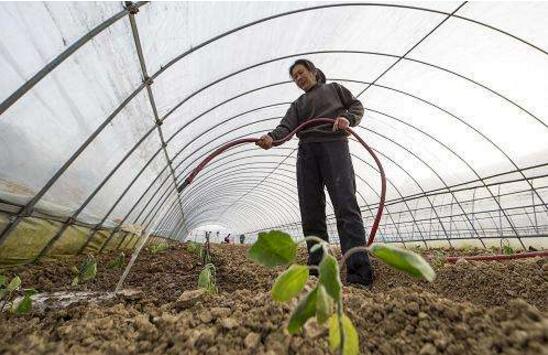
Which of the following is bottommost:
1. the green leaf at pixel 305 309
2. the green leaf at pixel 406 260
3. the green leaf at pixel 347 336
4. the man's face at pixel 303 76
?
the green leaf at pixel 347 336

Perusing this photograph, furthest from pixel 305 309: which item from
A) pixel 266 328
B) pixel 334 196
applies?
pixel 334 196

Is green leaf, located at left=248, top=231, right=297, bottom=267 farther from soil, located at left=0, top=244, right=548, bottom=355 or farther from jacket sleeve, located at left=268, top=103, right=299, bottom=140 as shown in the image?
jacket sleeve, located at left=268, top=103, right=299, bottom=140

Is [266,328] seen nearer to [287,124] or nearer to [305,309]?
[305,309]

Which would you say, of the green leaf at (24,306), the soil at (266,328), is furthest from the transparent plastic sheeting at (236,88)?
the soil at (266,328)

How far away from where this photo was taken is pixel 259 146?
3.59 m

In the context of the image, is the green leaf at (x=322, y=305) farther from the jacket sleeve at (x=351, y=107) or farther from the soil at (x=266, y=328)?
the jacket sleeve at (x=351, y=107)

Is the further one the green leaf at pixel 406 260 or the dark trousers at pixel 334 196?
the dark trousers at pixel 334 196

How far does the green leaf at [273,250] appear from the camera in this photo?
103 centimetres

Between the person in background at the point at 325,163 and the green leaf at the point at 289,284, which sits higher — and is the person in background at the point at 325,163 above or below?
above

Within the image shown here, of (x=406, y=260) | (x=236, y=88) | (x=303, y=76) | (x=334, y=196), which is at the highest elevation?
(x=236, y=88)

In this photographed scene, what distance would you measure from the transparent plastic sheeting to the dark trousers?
4.25 feet

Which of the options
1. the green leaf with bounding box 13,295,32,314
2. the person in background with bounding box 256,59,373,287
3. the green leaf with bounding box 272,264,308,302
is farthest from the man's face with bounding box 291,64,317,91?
the green leaf with bounding box 13,295,32,314

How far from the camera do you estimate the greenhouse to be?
111 cm

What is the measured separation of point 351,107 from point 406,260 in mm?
2377
